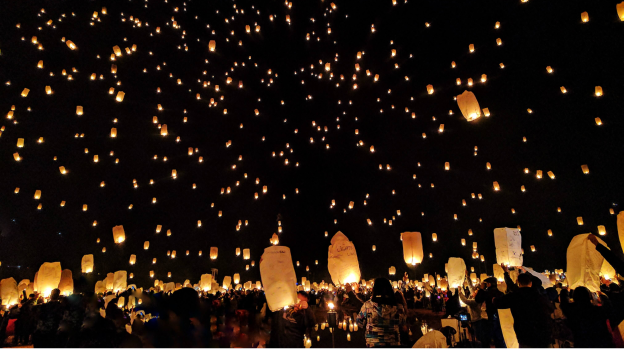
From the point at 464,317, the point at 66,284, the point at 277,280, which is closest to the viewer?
the point at 277,280

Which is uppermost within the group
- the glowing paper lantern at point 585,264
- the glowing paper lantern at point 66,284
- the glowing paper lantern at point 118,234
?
the glowing paper lantern at point 118,234

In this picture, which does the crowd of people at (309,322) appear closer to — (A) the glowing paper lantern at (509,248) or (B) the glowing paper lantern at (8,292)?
(A) the glowing paper lantern at (509,248)

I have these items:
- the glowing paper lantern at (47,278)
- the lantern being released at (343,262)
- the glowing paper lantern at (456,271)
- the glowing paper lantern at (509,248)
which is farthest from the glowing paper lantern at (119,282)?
the glowing paper lantern at (509,248)

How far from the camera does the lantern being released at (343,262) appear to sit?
195 inches

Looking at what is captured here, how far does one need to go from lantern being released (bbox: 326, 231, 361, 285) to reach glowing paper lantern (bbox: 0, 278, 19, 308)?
924 centimetres

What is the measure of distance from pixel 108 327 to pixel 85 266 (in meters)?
12.8

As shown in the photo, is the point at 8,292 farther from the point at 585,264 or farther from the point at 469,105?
the point at 469,105

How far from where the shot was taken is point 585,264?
→ 448 cm

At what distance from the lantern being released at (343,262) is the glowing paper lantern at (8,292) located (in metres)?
9.24

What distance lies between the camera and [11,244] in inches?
535

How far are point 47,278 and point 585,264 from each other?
478 inches

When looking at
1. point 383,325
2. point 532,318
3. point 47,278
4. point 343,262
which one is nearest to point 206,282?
point 47,278

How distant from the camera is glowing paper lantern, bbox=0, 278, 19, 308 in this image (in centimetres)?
880

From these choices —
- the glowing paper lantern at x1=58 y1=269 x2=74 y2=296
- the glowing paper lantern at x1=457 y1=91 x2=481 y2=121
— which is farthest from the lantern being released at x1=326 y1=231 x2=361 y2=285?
the glowing paper lantern at x1=58 y1=269 x2=74 y2=296
